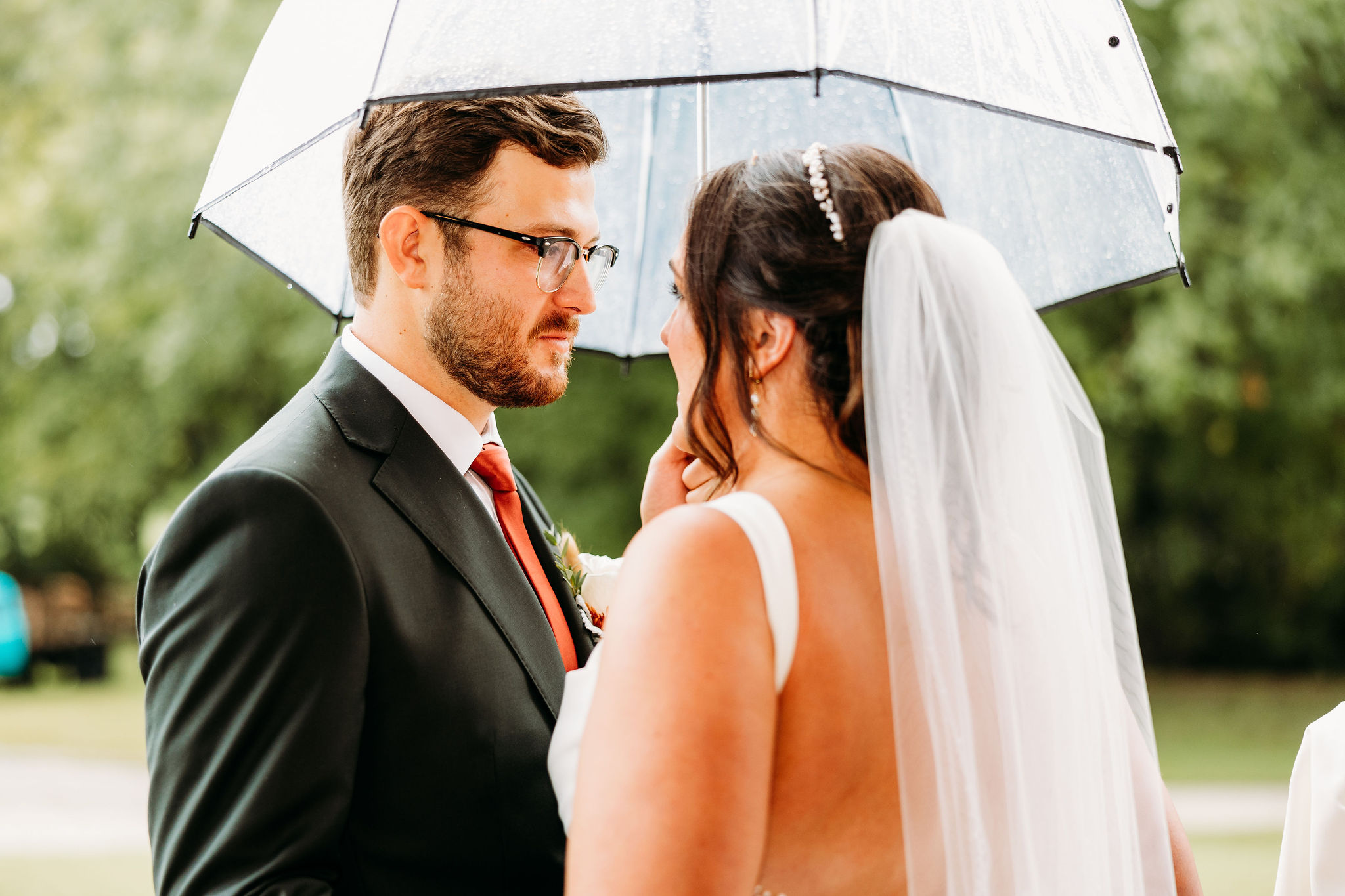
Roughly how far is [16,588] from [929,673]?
77.9 feet

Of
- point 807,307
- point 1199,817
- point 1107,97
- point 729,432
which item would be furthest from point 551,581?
point 1199,817

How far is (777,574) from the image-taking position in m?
1.74

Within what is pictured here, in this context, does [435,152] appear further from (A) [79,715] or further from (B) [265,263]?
(A) [79,715]

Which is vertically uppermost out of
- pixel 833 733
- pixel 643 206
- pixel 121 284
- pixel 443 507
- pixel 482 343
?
pixel 121 284

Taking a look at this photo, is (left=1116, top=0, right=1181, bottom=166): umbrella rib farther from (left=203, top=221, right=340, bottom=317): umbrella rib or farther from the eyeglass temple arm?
(left=203, top=221, right=340, bottom=317): umbrella rib

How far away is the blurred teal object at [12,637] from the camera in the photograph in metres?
21.8

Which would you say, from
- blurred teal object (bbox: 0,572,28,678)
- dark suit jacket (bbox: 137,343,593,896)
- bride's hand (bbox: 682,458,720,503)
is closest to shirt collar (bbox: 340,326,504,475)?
dark suit jacket (bbox: 137,343,593,896)

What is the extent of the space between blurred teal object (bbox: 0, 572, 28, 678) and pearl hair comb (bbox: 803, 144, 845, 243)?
23.1 m

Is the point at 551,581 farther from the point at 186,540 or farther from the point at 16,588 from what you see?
the point at 16,588

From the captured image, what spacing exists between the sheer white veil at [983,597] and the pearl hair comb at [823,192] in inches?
2.5

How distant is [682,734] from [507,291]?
1.31 meters

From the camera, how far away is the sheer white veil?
6.13 feet

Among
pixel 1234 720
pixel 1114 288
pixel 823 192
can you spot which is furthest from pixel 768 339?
pixel 1234 720

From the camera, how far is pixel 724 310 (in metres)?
2.01
